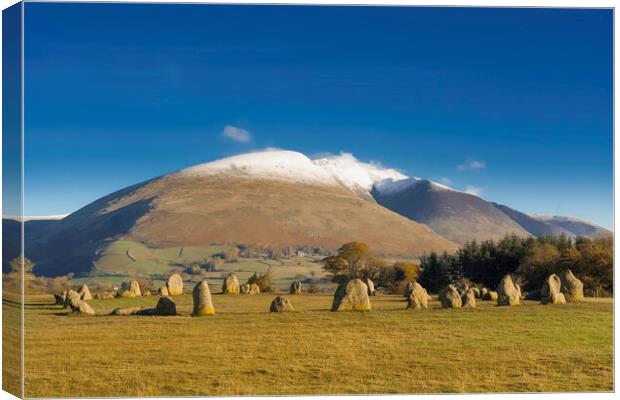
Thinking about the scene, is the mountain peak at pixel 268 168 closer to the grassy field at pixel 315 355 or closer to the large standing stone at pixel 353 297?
the large standing stone at pixel 353 297

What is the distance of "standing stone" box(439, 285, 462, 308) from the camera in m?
28.0

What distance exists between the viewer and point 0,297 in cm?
1652

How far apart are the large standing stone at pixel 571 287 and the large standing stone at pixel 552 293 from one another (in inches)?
11.2

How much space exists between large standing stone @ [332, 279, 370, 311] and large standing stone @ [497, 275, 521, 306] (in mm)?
5452

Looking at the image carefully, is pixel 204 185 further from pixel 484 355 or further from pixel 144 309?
pixel 484 355

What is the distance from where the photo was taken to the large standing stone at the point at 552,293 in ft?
93.9

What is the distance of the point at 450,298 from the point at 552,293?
394 centimetres

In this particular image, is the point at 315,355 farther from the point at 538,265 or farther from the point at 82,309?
the point at 538,265

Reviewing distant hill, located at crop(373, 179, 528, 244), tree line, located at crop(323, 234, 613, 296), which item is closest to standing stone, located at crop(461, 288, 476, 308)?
tree line, located at crop(323, 234, 613, 296)

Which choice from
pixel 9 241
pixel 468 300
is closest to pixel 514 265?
pixel 468 300

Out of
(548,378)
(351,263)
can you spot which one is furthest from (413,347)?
(351,263)

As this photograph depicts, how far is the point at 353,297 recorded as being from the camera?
1064 inches

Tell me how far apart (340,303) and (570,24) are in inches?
471

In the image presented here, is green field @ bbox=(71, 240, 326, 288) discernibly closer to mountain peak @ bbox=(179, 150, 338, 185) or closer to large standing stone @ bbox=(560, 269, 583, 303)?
mountain peak @ bbox=(179, 150, 338, 185)
